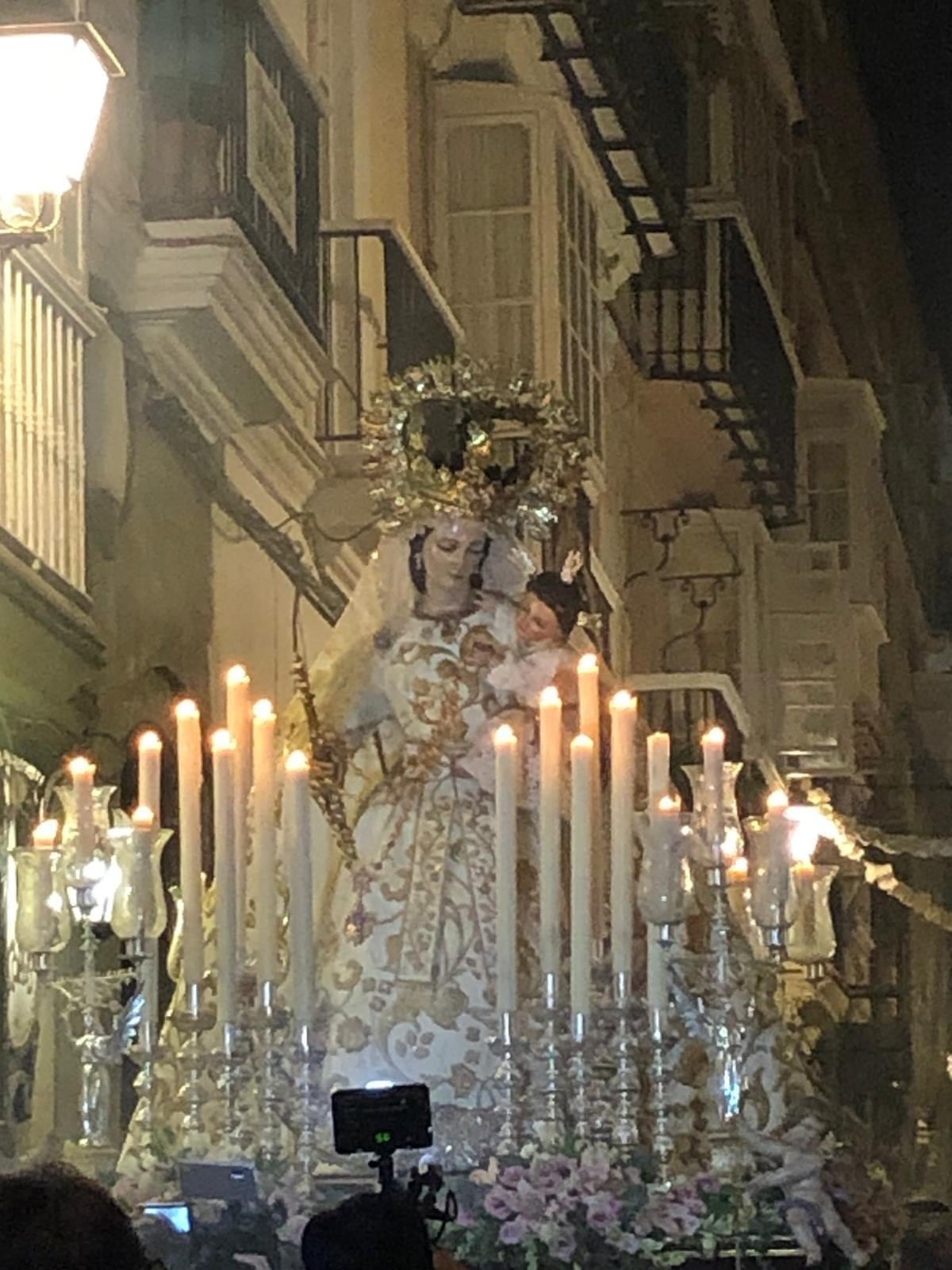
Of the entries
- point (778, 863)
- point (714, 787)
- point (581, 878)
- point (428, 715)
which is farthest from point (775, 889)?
point (428, 715)

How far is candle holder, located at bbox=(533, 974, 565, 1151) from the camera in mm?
3271

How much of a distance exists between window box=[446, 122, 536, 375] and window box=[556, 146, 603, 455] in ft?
0.20

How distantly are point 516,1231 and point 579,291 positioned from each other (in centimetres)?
239

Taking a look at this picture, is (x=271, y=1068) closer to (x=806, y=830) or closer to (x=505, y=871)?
(x=505, y=871)

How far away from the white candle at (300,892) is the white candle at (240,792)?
0.07 meters

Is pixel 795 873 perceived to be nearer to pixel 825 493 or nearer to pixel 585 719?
pixel 585 719

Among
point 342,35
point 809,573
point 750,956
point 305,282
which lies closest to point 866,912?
point 809,573

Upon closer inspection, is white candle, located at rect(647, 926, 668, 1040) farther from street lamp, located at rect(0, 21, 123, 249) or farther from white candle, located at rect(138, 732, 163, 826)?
street lamp, located at rect(0, 21, 123, 249)

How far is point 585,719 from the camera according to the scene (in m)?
3.51

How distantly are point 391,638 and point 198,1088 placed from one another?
77 cm

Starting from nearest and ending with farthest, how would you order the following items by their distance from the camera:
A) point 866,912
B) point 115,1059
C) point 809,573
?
1. point 115,1059
2. point 866,912
3. point 809,573

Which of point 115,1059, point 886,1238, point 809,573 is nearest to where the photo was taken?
point 886,1238

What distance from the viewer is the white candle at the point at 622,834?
11.1 feet

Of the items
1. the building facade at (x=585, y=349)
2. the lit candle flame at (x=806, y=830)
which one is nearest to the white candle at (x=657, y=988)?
the lit candle flame at (x=806, y=830)
